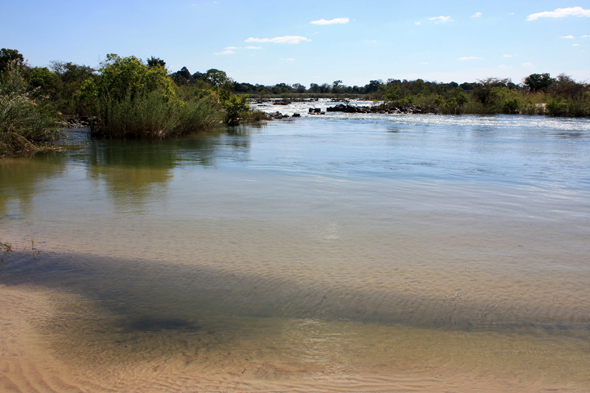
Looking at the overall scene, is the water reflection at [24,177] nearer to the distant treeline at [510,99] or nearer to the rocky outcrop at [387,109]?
the distant treeline at [510,99]

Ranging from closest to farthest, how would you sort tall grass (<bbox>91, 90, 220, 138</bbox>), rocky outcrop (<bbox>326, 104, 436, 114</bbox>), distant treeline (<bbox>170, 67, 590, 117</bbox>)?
tall grass (<bbox>91, 90, 220, 138</bbox>) → distant treeline (<bbox>170, 67, 590, 117</bbox>) → rocky outcrop (<bbox>326, 104, 436, 114</bbox>)

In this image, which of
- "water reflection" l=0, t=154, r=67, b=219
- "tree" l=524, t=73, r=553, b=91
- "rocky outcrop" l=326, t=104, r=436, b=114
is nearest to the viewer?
"water reflection" l=0, t=154, r=67, b=219

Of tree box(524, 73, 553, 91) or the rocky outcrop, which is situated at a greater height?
tree box(524, 73, 553, 91)

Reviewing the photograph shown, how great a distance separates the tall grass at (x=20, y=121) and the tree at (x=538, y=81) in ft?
201

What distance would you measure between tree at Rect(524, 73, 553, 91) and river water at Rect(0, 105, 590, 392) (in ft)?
196

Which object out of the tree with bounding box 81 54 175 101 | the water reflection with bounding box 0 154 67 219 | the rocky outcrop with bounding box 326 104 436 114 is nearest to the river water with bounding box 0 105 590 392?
the water reflection with bounding box 0 154 67 219

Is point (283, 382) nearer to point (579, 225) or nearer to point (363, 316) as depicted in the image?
point (363, 316)

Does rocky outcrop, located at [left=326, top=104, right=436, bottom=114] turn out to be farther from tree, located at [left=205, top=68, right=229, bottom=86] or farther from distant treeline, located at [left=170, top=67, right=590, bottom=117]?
tree, located at [left=205, top=68, right=229, bottom=86]

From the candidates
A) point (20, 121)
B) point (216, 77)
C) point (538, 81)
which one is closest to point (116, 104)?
point (20, 121)

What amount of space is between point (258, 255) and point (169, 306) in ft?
4.50

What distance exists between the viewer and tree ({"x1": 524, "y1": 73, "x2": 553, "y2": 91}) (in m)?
58.5

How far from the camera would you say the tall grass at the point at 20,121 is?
1213 cm

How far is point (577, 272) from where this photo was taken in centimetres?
425

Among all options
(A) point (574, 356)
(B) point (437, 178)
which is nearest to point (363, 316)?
(A) point (574, 356)
